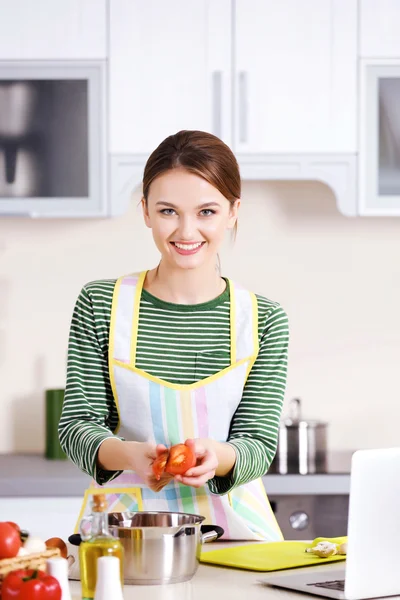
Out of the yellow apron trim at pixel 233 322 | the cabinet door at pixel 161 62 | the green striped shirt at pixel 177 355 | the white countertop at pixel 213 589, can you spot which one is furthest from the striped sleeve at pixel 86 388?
the cabinet door at pixel 161 62

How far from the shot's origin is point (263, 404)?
1.75m

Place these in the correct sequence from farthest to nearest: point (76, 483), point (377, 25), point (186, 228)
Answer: point (377, 25)
point (76, 483)
point (186, 228)

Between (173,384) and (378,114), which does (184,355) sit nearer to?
(173,384)

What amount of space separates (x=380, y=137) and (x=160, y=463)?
5.89ft

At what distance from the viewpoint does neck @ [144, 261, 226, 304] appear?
5.81 ft

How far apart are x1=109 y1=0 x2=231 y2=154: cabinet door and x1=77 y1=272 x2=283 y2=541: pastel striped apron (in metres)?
1.21

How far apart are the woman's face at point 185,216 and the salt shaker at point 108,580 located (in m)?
0.71

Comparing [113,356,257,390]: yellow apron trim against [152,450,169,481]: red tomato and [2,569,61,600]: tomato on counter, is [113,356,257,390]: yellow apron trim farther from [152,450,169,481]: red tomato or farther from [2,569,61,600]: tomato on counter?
[2,569,61,600]: tomato on counter

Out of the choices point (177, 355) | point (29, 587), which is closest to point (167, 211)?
point (177, 355)

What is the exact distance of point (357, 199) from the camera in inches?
115

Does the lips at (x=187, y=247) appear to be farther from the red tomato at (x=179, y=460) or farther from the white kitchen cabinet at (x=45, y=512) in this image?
the white kitchen cabinet at (x=45, y=512)

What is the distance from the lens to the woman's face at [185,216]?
5.52 feet

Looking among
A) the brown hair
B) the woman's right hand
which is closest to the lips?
the brown hair

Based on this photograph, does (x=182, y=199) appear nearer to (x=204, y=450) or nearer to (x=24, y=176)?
(x=204, y=450)
